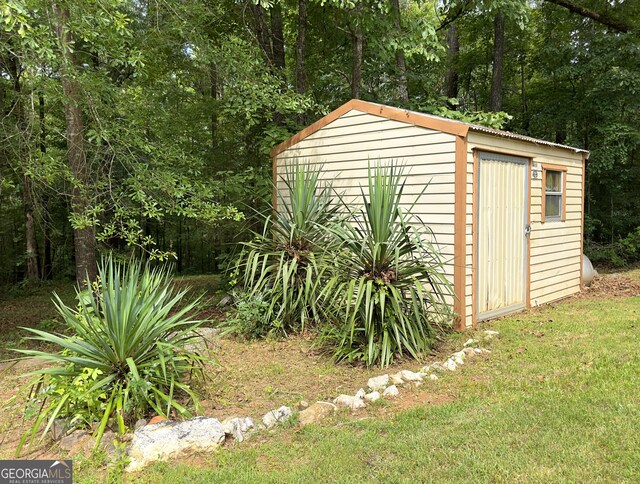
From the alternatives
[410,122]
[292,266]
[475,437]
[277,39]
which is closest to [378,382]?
[475,437]

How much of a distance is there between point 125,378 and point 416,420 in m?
1.98

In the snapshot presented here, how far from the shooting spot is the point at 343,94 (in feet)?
34.4

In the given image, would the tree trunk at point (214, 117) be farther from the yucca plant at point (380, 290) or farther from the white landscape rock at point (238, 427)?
the white landscape rock at point (238, 427)

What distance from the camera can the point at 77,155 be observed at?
5.87 m

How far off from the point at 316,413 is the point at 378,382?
0.70 metres

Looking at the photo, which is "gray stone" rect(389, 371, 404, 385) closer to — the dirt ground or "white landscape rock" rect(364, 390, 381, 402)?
the dirt ground

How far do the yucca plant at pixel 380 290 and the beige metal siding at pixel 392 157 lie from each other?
32.5 inches

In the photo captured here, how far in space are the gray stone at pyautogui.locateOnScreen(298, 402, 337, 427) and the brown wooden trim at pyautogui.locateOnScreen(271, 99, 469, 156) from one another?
3.35 meters

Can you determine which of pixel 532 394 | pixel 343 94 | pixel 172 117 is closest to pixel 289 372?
pixel 532 394

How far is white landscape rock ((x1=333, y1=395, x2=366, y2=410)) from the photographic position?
3359mm

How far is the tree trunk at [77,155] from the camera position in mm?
5211

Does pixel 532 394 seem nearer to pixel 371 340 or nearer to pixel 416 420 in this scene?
pixel 416 420

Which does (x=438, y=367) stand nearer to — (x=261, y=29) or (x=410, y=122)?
(x=410, y=122)

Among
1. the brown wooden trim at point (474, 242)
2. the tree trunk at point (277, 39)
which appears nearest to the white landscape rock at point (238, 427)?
the brown wooden trim at point (474, 242)
